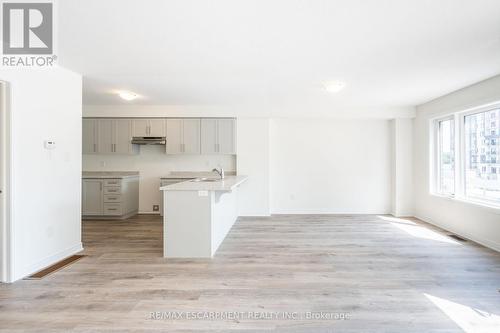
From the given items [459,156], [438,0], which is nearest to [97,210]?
[438,0]

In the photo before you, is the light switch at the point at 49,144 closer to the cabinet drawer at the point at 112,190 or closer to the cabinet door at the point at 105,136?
A: the cabinet drawer at the point at 112,190

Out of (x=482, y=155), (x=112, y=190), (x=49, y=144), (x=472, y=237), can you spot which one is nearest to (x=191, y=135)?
(x=112, y=190)

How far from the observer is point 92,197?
5984mm

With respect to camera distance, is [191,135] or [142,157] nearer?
[191,135]

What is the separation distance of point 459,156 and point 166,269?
16.7ft

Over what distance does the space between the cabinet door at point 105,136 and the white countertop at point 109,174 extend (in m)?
0.49

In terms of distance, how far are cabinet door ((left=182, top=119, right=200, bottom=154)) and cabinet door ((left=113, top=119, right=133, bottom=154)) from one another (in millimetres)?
1231

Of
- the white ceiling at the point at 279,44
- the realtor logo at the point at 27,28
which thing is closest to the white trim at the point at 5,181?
the realtor logo at the point at 27,28

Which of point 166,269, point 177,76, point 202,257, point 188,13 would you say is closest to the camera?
point 188,13

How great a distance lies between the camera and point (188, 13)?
2.30m

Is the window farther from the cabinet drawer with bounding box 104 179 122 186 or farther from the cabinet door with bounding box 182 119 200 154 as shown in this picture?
the cabinet drawer with bounding box 104 179 122 186

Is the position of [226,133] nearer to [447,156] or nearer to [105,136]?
[105,136]

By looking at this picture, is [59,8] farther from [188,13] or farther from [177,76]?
[177,76]

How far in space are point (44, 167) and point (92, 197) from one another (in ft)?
9.67
